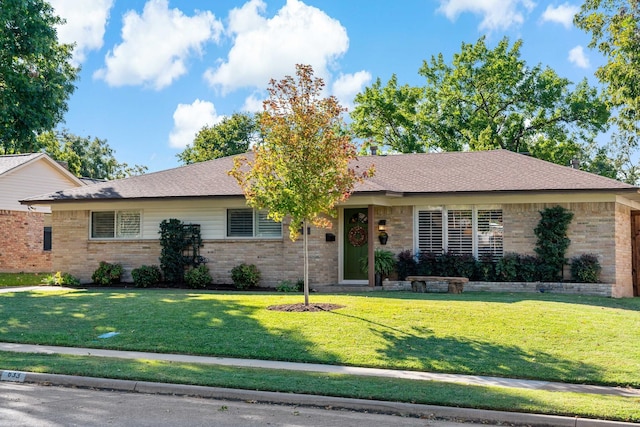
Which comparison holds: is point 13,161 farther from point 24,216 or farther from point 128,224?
point 128,224

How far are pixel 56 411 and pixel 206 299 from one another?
28.7 ft

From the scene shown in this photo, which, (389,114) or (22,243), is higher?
(389,114)

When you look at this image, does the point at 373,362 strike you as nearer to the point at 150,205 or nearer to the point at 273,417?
the point at 273,417

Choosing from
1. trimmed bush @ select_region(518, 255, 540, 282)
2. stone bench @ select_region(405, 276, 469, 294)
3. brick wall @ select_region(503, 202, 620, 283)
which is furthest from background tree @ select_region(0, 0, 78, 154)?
trimmed bush @ select_region(518, 255, 540, 282)

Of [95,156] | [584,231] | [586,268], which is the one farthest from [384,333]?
[95,156]

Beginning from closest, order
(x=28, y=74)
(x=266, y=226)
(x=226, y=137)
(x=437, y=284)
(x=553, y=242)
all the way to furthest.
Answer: (x=553, y=242)
(x=437, y=284)
(x=266, y=226)
(x=28, y=74)
(x=226, y=137)

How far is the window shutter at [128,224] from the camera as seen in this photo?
22.2m

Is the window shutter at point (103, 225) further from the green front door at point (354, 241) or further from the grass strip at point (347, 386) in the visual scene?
the grass strip at point (347, 386)

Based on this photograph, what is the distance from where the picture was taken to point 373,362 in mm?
10523

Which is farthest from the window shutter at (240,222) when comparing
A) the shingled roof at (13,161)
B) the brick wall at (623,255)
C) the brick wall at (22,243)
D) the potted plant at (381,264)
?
the shingled roof at (13,161)

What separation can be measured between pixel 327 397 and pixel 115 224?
16.0m

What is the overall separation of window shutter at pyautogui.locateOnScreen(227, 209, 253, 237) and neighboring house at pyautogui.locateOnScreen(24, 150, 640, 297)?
0.11 feet

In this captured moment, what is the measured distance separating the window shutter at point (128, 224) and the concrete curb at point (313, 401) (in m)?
12.7

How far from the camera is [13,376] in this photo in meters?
9.60
